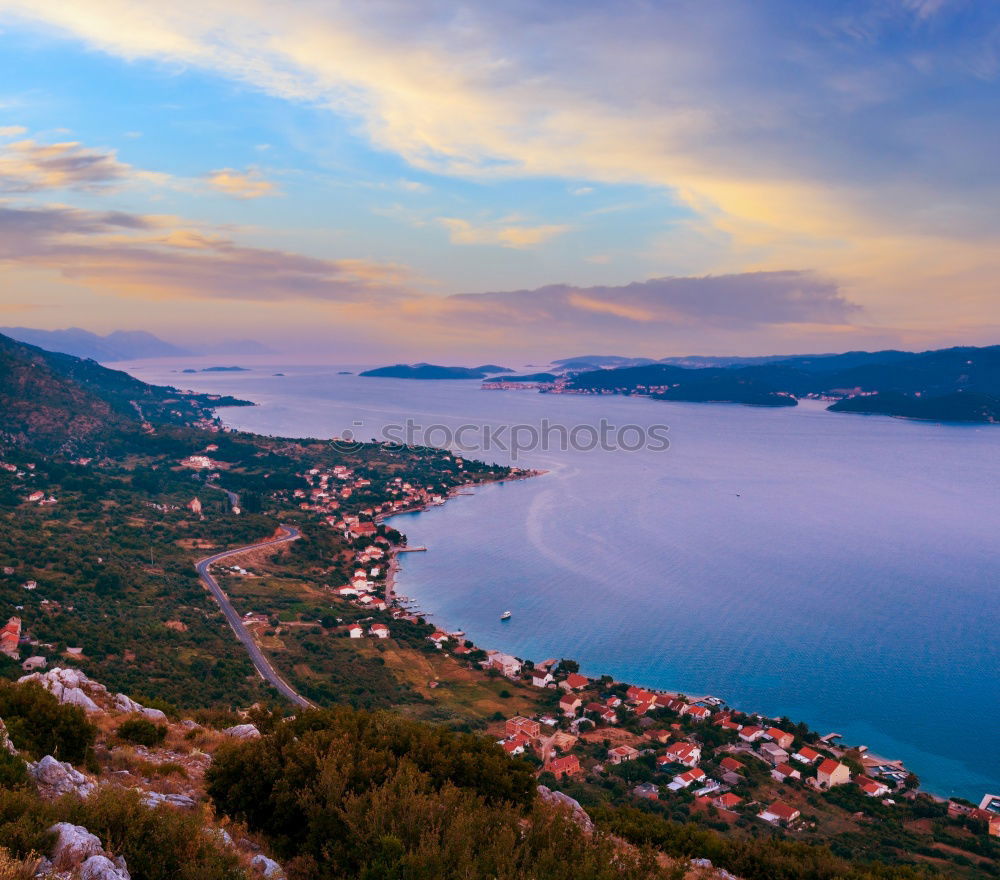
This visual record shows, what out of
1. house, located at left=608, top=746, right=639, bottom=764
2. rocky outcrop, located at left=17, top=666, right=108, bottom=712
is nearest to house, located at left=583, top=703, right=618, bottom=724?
house, located at left=608, top=746, right=639, bottom=764

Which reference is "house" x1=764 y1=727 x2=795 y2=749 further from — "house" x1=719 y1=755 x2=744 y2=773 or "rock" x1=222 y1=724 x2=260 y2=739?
"rock" x1=222 y1=724 x2=260 y2=739

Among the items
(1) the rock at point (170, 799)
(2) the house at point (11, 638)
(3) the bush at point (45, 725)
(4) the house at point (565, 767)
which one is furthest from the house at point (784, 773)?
(2) the house at point (11, 638)

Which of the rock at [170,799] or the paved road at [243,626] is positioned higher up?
the rock at [170,799]

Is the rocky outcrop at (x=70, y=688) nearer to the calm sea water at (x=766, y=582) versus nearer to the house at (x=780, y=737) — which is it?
the house at (x=780, y=737)

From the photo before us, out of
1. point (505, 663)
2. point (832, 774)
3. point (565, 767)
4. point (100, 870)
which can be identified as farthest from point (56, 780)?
point (505, 663)

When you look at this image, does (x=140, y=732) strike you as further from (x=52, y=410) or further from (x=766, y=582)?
(x=52, y=410)

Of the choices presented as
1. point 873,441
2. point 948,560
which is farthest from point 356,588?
point 873,441
